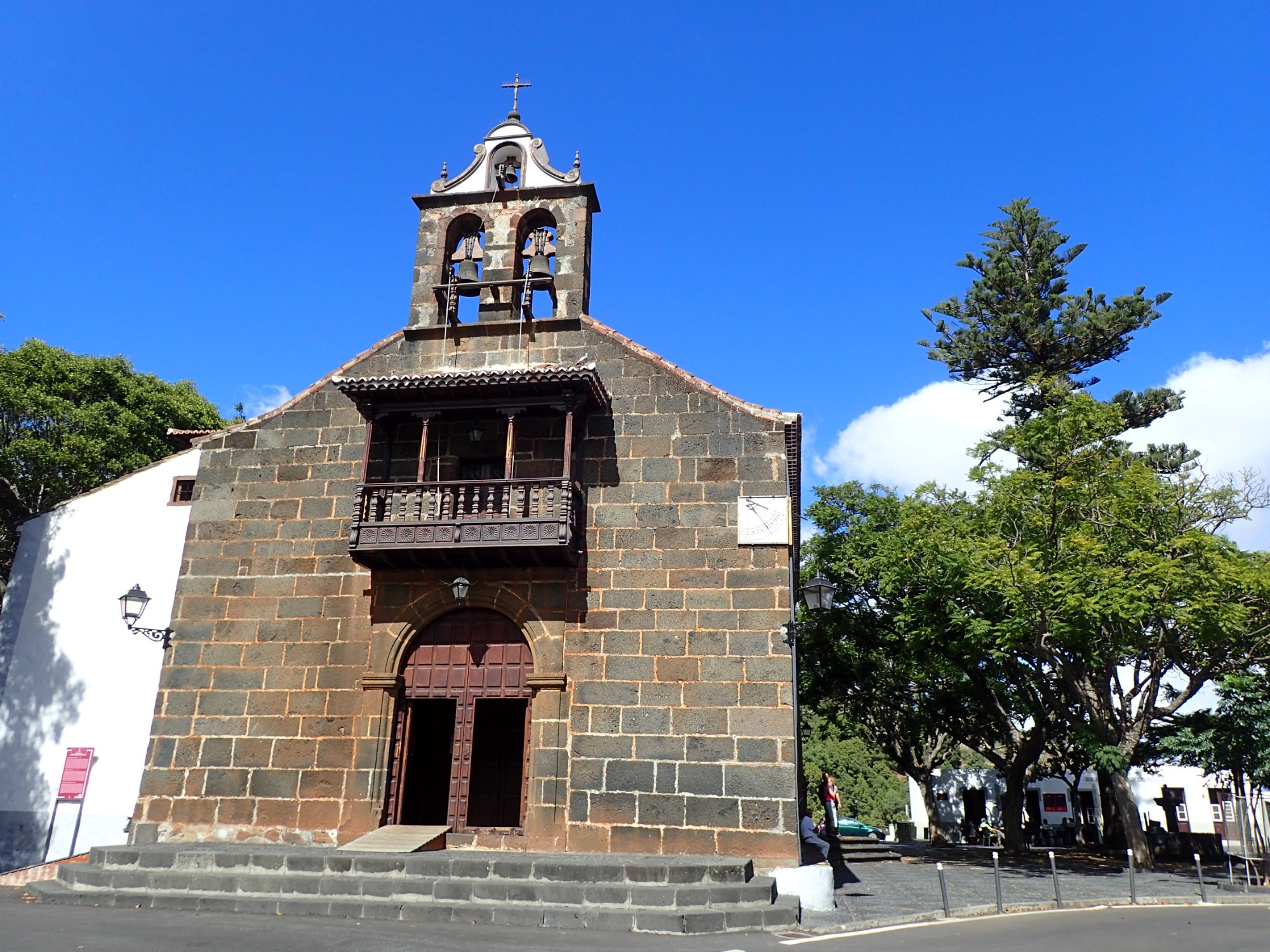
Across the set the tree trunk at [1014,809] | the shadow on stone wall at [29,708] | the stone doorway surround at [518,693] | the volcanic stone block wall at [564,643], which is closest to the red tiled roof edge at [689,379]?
the volcanic stone block wall at [564,643]

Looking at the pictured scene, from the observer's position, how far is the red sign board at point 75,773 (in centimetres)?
1606

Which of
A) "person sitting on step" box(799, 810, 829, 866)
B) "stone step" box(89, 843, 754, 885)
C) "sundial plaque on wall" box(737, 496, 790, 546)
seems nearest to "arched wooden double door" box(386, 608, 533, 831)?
"stone step" box(89, 843, 754, 885)

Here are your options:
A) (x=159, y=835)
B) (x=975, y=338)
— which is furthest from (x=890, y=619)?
(x=159, y=835)

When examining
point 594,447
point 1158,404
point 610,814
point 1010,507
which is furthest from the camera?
point 1158,404

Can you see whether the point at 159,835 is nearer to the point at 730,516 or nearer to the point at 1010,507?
the point at 730,516

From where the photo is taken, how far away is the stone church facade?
1189cm

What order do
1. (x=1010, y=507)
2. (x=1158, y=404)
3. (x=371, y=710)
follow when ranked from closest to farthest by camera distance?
(x=371, y=710) < (x=1010, y=507) < (x=1158, y=404)

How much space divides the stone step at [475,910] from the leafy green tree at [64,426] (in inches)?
662

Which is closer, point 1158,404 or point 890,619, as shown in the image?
point 890,619

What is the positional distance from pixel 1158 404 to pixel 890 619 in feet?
39.1

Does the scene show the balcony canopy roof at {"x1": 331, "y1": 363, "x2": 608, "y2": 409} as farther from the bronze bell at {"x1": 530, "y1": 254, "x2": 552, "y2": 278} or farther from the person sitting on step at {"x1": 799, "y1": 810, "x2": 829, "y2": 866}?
the person sitting on step at {"x1": 799, "y1": 810, "x2": 829, "y2": 866}

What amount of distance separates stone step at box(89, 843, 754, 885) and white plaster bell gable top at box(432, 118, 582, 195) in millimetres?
10561

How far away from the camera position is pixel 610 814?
462 inches

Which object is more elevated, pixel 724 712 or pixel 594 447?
pixel 594 447
